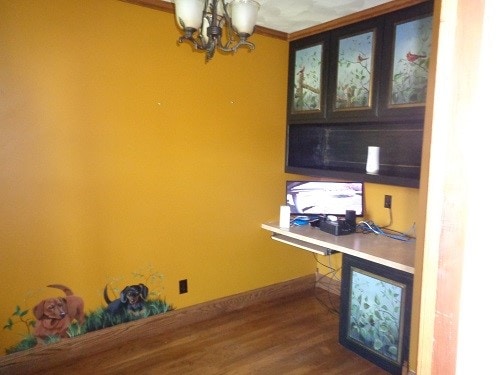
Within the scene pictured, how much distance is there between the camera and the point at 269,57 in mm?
3027

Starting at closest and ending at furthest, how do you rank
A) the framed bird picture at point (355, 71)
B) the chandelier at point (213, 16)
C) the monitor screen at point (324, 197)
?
the chandelier at point (213, 16) → the framed bird picture at point (355, 71) → the monitor screen at point (324, 197)

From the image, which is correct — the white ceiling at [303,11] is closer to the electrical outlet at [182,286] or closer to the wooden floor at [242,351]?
the electrical outlet at [182,286]

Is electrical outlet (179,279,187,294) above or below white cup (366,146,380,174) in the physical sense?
below

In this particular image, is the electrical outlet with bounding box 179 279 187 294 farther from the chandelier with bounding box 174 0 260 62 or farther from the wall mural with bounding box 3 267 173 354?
the chandelier with bounding box 174 0 260 62

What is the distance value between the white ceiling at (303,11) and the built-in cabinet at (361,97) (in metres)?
0.12

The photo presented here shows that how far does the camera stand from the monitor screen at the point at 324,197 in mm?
2875

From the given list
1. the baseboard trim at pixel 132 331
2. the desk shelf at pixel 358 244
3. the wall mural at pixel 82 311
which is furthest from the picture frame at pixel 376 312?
the wall mural at pixel 82 311

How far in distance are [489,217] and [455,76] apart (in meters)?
0.21

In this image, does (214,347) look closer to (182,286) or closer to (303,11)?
(182,286)

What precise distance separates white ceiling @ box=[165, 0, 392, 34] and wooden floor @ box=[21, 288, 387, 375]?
2.35m

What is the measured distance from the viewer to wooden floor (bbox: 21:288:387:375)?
2277mm

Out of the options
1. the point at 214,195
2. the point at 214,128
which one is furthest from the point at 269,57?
the point at 214,195

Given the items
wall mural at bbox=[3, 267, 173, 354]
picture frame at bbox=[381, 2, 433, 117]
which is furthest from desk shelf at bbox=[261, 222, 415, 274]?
wall mural at bbox=[3, 267, 173, 354]

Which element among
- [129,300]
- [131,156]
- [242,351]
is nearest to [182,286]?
[129,300]
